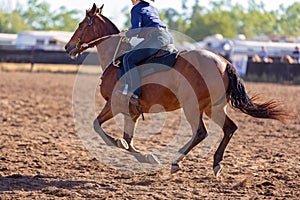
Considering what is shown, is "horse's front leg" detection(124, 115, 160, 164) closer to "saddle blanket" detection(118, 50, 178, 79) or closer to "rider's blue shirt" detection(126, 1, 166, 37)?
"saddle blanket" detection(118, 50, 178, 79)

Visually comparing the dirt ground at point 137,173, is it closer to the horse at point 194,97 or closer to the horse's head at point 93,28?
the horse at point 194,97

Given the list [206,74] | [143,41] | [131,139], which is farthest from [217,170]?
[143,41]

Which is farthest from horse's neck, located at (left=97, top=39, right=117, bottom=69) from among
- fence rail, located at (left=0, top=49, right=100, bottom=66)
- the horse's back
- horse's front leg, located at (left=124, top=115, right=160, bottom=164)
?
fence rail, located at (left=0, top=49, right=100, bottom=66)

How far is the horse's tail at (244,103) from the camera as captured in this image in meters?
7.20

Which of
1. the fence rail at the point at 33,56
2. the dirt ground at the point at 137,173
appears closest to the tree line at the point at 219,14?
the fence rail at the point at 33,56

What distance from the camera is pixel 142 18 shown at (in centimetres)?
760

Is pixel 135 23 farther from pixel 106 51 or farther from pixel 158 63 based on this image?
pixel 106 51

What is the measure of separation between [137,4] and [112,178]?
230cm

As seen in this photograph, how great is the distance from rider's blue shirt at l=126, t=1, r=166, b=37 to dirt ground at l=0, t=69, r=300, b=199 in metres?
1.84

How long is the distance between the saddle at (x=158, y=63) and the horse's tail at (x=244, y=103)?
0.73 m

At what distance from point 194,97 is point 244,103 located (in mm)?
645

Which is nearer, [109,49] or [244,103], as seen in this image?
[244,103]

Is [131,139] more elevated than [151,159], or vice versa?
[131,139]

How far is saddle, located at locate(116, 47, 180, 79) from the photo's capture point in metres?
Answer: 7.36
